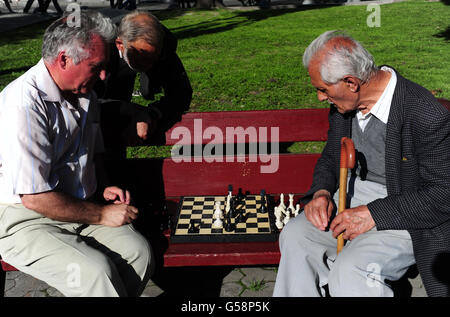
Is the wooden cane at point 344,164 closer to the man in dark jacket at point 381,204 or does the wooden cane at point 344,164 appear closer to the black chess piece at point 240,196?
the man in dark jacket at point 381,204

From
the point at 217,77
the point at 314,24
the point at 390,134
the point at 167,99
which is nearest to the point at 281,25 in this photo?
the point at 314,24

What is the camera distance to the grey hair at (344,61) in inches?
95.0

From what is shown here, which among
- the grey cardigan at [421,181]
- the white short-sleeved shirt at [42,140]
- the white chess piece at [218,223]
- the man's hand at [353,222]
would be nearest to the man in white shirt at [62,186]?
the white short-sleeved shirt at [42,140]

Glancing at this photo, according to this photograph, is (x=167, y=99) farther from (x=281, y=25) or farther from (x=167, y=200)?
(x=281, y=25)

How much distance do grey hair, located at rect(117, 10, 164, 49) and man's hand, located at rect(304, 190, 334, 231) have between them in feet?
5.08

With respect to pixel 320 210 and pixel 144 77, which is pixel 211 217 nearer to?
pixel 320 210

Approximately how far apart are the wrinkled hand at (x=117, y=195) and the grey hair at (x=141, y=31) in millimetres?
1048

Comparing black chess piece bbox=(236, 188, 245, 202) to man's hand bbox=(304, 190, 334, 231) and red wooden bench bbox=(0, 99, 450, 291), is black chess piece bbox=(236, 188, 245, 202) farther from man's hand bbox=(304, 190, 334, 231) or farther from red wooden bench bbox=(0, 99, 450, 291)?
man's hand bbox=(304, 190, 334, 231)

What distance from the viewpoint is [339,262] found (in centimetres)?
240

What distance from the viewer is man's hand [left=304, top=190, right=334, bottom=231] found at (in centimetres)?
266

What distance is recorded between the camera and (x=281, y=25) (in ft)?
45.7

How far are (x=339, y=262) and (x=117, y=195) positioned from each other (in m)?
1.44

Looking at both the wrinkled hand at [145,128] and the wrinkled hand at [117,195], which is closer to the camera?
the wrinkled hand at [117,195]
